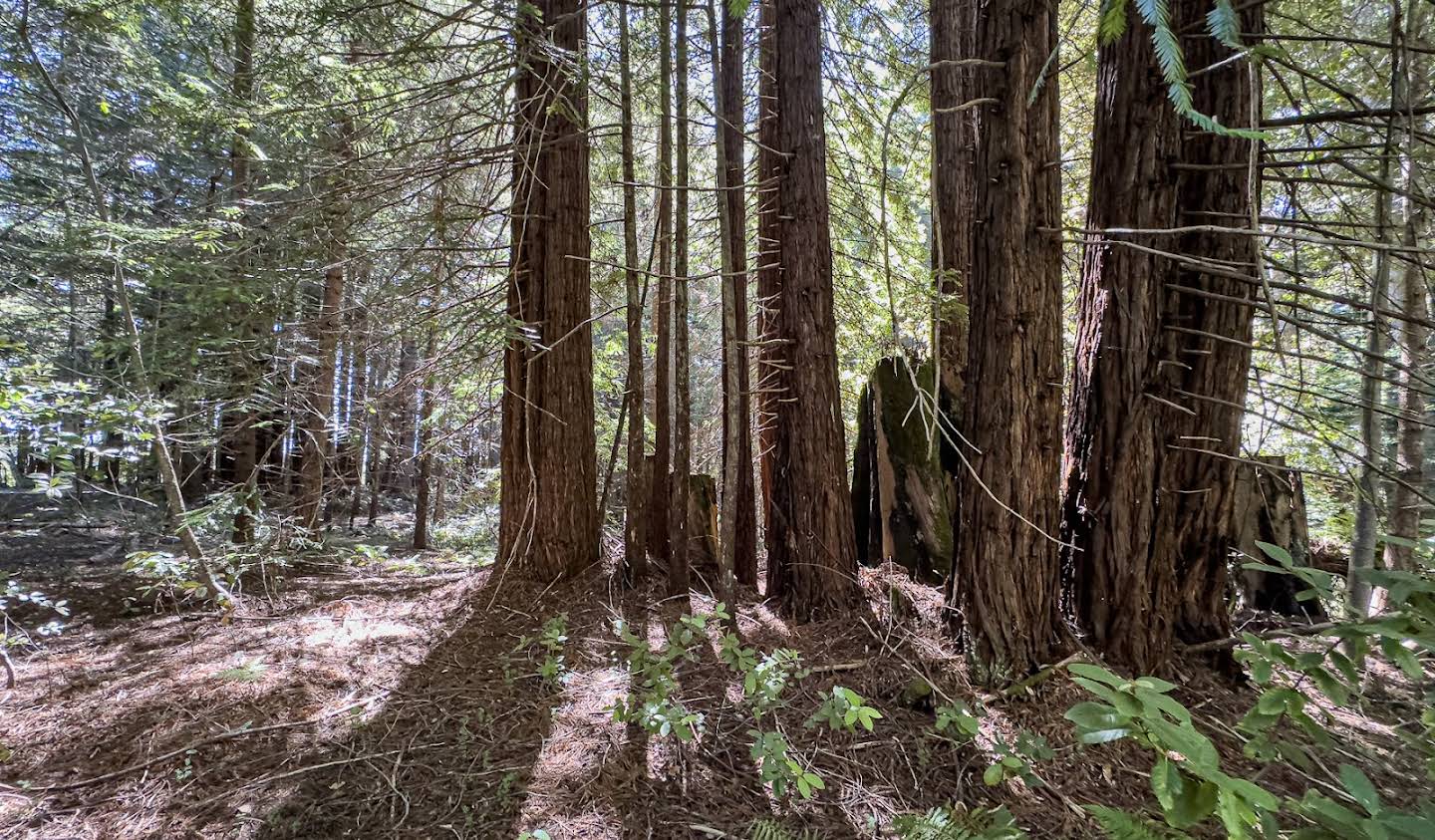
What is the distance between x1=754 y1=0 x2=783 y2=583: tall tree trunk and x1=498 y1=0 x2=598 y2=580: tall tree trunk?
4.00 ft

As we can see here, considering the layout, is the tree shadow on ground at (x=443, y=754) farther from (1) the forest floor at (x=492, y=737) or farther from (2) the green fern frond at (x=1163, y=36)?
(2) the green fern frond at (x=1163, y=36)

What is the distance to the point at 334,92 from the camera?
14.2ft

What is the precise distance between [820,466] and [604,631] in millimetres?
1647

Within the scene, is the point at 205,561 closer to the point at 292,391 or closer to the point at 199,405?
the point at 292,391

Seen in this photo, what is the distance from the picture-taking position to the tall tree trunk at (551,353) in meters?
3.97

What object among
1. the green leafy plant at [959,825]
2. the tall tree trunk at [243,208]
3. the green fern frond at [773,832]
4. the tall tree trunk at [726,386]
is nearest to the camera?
the green leafy plant at [959,825]

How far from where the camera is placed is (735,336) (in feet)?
11.9

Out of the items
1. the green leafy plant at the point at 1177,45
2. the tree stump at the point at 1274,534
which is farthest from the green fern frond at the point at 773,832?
the tree stump at the point at 1274,534

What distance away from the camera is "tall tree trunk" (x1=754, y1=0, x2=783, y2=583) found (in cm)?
375

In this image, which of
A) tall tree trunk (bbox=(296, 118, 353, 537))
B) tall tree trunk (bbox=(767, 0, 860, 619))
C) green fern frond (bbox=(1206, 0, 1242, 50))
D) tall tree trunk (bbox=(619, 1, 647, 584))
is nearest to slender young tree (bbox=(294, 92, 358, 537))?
tall tree trunk (bbox=(296, 118, 353, 537))

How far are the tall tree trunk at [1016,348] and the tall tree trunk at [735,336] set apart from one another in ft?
4.63

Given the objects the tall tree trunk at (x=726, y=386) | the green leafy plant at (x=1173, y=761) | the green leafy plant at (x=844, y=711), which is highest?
the tall tree trunk at (x=726, y=386)

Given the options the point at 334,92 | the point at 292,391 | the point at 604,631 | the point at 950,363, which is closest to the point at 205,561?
the point at 292,391

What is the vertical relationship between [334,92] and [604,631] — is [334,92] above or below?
above
